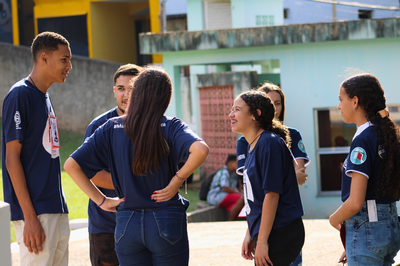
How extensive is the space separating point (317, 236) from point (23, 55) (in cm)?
1391

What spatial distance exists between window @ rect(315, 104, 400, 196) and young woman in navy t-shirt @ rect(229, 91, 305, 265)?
21.7 ft

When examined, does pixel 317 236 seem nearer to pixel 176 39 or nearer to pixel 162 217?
pixel 162 217

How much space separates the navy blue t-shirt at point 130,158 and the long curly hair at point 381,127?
41.2 inches

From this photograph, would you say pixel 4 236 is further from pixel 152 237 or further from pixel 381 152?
pixel 381 152

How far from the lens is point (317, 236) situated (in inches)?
245

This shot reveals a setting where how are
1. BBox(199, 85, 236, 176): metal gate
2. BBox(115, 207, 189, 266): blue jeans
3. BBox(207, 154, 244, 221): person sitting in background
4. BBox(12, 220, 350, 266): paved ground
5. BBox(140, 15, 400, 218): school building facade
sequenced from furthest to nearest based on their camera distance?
Result: BBox(199, 85, 236, 176): metal gate < BBox(140, 15, 400, 218): school building facade < BBox(207, 154, 244, 221): person sitting in background < BBox(12, 220, 350, 266): paved ground < BBox(115, 207, 189, 266): blue jeans

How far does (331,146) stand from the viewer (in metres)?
9.57

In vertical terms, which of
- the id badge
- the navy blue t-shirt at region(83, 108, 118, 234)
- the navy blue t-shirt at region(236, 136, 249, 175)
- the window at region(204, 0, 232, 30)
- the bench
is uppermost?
the window at region(204, 0, 232, 30)

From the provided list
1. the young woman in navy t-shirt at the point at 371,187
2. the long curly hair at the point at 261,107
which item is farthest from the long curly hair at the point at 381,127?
the long curly hair at the point at 261,107

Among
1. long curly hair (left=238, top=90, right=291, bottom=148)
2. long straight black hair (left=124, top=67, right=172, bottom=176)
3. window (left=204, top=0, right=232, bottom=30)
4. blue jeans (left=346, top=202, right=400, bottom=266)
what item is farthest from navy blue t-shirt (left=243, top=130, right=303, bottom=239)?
→ window (left=204, top=0, right=232, bottom=30)

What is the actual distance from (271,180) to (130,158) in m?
0.89

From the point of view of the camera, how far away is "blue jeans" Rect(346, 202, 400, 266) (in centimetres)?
278

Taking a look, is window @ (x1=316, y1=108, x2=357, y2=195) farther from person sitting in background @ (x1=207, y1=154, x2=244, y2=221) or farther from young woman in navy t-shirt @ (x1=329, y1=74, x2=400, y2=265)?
young woman in navy t-shirt @ (x1=329, y1=74, x2=400, y2=265)

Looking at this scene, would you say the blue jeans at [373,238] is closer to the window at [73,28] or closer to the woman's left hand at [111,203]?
the woman's left hand at [111,203]
